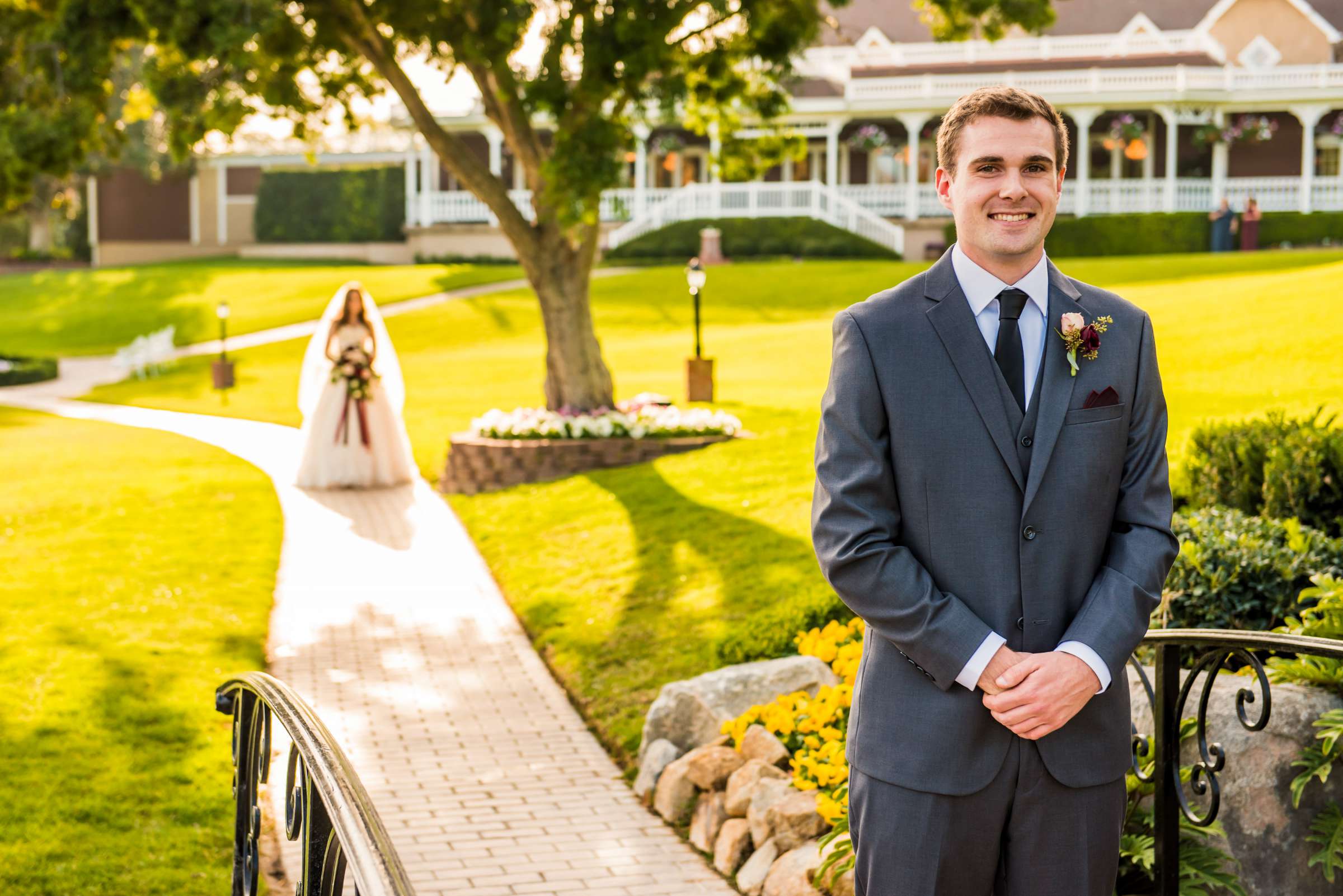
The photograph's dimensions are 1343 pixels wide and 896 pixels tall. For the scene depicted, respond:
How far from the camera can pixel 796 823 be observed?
5.68m

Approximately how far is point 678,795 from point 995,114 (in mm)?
4333

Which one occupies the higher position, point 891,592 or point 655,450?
point 891,592

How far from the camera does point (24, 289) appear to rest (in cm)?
4656

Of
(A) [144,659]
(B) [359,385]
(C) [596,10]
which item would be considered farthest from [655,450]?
(A) [144,659]

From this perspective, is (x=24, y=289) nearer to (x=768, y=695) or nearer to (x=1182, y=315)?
(x=1182, y=315)

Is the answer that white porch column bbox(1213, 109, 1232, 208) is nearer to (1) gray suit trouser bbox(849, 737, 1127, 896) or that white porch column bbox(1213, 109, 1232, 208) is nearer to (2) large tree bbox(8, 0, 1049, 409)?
(2) large tree bbox(8, 0, 1049, 409)

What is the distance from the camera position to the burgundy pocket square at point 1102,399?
2.96 meters

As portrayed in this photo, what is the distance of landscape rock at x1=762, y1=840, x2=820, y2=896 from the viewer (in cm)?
525

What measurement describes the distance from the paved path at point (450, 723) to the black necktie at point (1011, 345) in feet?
11.1

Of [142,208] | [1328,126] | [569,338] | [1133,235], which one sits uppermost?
[1328,126]

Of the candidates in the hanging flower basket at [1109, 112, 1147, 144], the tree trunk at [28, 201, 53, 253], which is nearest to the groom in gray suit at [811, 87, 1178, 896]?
the hanging flower basket at [1109, 112, 1147, 144]

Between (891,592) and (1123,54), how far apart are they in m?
46.7

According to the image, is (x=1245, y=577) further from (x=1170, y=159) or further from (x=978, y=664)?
(x=1170, y=159)

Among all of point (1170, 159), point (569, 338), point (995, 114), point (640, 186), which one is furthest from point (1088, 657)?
point (640, 186)
